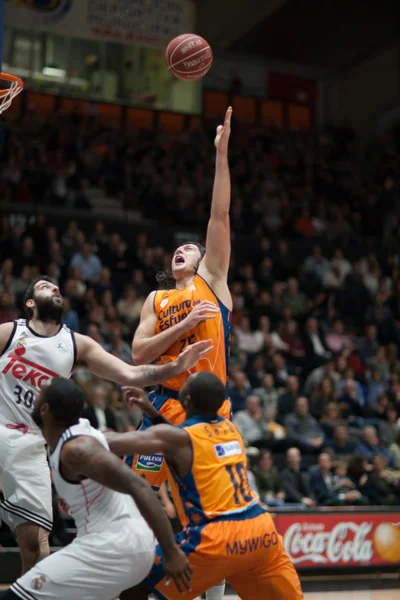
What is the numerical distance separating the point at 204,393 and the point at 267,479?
7345 millimetres

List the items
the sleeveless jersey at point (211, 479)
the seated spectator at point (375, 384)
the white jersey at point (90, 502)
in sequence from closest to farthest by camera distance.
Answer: the white jersey at point (90, 502)
the sleeveless jersey at point (211, 479)
the seated spectator at point (375, 384)

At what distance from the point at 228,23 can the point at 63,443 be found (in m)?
20.1

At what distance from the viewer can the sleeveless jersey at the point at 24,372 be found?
552 centimetres

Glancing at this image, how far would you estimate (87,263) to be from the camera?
49.7 ft

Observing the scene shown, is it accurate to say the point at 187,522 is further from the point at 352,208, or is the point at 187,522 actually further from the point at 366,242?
the point at 352,208

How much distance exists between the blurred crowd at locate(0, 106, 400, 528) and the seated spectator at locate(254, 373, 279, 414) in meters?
0.02

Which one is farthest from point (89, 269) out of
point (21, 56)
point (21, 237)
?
point (21, 56)

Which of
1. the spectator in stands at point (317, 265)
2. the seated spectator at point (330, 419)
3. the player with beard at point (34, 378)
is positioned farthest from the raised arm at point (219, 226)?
the spectator in stands at point (317, 265)

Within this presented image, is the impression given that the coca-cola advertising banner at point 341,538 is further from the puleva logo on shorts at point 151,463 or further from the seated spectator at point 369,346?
the seated spectator at point 369,346

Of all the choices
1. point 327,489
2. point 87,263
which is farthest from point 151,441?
point 87,263

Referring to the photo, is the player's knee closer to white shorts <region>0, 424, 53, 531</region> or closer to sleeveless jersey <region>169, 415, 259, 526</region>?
white shorts <region>0, 424, 53, 531</region>

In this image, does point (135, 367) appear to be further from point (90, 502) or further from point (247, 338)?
point (247, 338)

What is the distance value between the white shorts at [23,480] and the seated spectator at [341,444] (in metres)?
8.15

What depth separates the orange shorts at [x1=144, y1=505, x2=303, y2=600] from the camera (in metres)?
4.27
